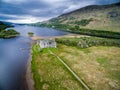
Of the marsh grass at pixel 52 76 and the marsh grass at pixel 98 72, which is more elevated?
the marsh grass at pixel 52 76

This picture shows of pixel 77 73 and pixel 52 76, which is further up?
pixel 52 76

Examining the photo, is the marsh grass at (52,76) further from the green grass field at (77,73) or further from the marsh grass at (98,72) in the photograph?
the marsh grass at (98,72)

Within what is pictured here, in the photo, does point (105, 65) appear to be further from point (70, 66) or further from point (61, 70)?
point (61, 70)

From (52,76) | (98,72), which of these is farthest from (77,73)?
(52,76)

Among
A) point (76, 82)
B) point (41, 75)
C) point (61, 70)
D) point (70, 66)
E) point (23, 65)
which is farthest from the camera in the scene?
point (23, 65)

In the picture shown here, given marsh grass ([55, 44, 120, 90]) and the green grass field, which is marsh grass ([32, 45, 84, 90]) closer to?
the green grass field

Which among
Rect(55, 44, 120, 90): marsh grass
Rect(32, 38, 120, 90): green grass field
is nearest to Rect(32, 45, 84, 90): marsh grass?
Rect(32, 38, 120, 90): green grass field

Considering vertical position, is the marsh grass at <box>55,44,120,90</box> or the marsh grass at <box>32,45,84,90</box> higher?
the marsh grass at <box>32,45,84,90</box>

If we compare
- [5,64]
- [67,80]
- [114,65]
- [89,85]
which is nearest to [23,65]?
[5,64]

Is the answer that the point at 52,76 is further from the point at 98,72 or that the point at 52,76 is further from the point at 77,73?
the point at 98,72

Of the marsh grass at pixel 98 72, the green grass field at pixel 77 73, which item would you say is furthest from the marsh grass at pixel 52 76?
the marsh grass at pixel 98 72

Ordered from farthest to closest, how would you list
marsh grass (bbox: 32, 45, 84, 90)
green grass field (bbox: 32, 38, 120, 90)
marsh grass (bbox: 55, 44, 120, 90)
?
marsh grass (bbox: 55, 44, 120, 90), green grass field (bbox: 32, 38, 120, 90), marsh grass (bbox: 32, 45, 84, 90)
